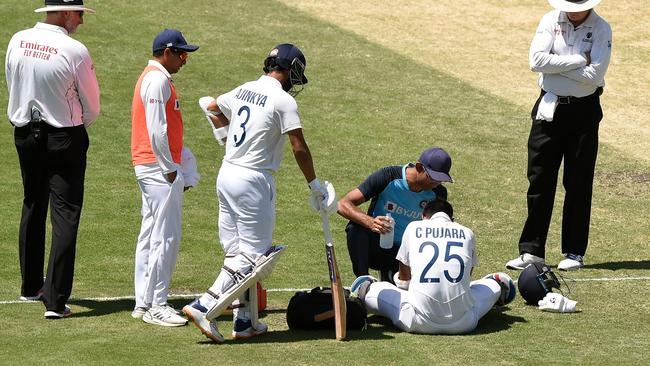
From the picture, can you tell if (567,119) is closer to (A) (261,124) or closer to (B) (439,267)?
A: (B) (439,267)

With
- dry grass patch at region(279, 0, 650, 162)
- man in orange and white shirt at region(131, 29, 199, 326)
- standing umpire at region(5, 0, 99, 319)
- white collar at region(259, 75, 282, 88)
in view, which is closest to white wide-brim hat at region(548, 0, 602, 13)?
white collar at region(259, 75, 282, 88)

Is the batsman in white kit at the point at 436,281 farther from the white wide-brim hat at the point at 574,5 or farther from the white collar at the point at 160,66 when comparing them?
the white wide-brim hat at the point at 574,5

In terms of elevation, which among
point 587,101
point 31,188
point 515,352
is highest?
point 587,101

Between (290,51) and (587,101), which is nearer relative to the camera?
(290,51)

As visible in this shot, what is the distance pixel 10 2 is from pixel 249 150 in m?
13.1

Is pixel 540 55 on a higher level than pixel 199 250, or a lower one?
higher

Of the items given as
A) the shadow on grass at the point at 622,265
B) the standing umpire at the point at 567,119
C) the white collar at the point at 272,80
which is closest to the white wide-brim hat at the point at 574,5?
the standing umpire at the point at 567,119

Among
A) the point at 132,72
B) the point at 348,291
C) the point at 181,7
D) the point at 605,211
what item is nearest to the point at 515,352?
the point at 348,291

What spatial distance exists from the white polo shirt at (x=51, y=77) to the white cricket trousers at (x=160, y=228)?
791 millimetres

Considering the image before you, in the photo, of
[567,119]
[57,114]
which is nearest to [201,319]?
[57,114]

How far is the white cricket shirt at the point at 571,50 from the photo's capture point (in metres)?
11.9

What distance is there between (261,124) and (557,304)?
2.86 meters

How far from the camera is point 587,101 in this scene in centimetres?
1207

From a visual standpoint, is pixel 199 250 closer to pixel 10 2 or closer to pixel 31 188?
pixel 31 188
